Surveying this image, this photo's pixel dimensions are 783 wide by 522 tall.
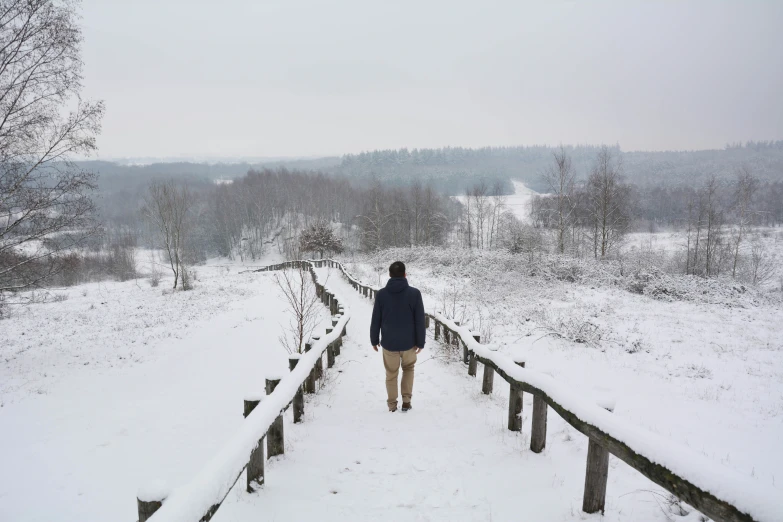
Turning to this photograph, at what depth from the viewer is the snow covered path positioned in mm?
3525

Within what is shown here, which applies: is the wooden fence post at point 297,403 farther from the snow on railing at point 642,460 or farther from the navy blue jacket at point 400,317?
the snow on railing at point 642,460

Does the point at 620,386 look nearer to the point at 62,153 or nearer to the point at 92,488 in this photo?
the point at 92,488

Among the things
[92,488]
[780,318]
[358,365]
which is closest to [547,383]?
[358,365]

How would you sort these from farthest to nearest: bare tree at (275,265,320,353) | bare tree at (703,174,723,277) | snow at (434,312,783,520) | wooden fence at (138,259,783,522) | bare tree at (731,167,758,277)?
1. bare tree at (703,174,723,277)
2. bare tree at (731,167,758,277)
3. bare tree at (275,265,320,353)
4. wooden fence at (138,259,783,522)
5. snow at (434,312,783,520)

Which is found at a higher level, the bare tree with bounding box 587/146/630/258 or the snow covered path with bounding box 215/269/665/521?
the bare tree with bounding box 587/146/630/258

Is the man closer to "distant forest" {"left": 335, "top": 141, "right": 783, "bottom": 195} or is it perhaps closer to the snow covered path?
the snow covered path

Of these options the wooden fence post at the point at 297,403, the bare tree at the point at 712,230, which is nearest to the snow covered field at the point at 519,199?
the bare tree at the point at 712,230

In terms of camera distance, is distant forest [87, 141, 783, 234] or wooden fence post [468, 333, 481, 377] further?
distant forest [87, 141, 783, 234]

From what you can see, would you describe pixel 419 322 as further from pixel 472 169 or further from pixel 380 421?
pixel 472 169

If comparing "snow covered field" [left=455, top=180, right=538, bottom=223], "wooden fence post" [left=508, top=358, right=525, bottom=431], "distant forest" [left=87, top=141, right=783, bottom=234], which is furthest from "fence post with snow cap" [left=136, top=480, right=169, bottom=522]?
"distant forest" [left=87, top=141, right=783, bottom=234]

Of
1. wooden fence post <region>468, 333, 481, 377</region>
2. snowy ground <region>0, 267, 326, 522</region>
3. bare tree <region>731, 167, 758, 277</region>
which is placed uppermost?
bare tree <region>731, 167, 758, 277</region>

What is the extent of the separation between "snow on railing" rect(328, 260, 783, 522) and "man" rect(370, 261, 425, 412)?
1.51 m

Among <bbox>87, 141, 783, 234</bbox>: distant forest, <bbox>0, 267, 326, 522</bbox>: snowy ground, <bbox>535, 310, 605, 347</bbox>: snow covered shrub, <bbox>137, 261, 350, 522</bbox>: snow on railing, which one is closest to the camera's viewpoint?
<bbox>137, 261, 350, 522</bbox>: snow on railing

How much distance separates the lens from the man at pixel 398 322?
579 centimetres
